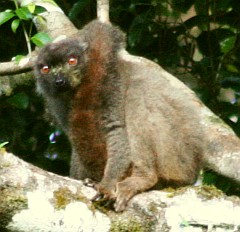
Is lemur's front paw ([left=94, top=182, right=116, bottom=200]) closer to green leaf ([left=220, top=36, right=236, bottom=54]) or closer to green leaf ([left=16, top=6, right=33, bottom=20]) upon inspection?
green leaf ([left=16, top=6, right=33, bottom=20])

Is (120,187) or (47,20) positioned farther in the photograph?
(47,20)

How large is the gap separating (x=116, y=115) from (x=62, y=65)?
647 millimetres

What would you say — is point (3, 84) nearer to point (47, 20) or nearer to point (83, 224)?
point (47, 20)

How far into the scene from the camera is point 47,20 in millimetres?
5918

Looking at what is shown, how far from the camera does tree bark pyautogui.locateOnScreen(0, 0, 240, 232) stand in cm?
338

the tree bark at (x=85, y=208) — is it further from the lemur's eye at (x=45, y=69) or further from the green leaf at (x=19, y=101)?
the green leaf at (x=19, y=101)

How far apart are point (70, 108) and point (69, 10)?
5.12 ft

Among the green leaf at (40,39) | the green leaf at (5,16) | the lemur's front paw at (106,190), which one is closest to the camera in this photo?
the lemur's front paw at (106,190)

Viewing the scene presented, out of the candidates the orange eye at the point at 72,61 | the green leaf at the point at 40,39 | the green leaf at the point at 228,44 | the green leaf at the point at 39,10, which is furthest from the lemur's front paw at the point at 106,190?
the green leaf at the point at 228,44

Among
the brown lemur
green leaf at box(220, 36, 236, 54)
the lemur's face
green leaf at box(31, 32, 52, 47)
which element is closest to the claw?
the brown lemur

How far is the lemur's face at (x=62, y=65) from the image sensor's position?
5145 mm

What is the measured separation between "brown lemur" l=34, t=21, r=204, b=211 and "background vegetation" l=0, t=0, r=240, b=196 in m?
0.61

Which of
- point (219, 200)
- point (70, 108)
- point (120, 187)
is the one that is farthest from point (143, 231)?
point (70, 108)

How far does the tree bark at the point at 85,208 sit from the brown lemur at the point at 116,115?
631 mm
